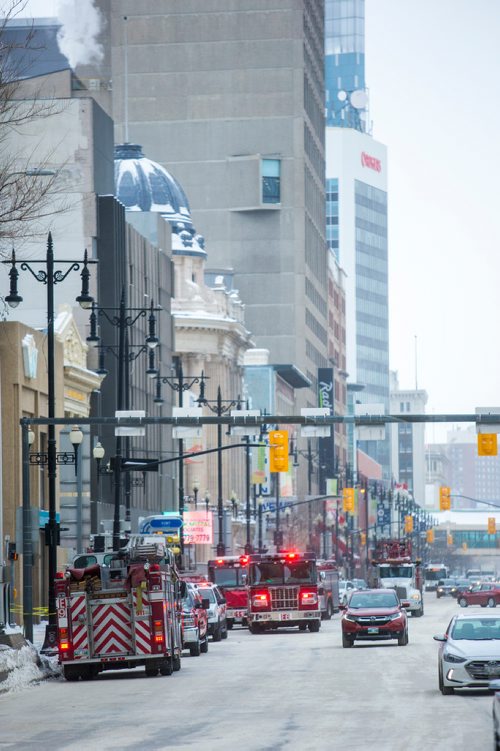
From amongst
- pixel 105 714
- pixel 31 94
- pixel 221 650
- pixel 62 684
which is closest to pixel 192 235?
pixel 31 94

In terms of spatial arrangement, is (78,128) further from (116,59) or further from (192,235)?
(116,59)

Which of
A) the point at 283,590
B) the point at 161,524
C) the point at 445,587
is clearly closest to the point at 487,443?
the point at 283,590

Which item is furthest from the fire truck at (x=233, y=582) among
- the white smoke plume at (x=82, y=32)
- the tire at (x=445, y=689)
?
the white smoke plume at (x=82, y=32)

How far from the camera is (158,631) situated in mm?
35469

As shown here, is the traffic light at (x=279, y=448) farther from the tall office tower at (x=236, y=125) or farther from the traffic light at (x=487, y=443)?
the tall office tower at (x=236, y=125)

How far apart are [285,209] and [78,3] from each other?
1054 inches

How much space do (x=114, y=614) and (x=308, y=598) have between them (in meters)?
24.9

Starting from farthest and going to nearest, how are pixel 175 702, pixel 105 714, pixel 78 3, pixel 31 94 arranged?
pixel 78 3 < pixel 31 94 < pixel 175 702 < pixel 105 714

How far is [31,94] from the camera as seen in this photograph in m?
101

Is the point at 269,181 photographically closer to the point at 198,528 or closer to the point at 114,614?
the point at 198,528

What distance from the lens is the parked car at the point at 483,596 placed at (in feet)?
317

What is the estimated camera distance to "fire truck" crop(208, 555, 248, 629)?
2788 inches

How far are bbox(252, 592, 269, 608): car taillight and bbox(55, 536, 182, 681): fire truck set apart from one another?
24088mm

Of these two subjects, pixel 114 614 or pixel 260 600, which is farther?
pixel 260 600
